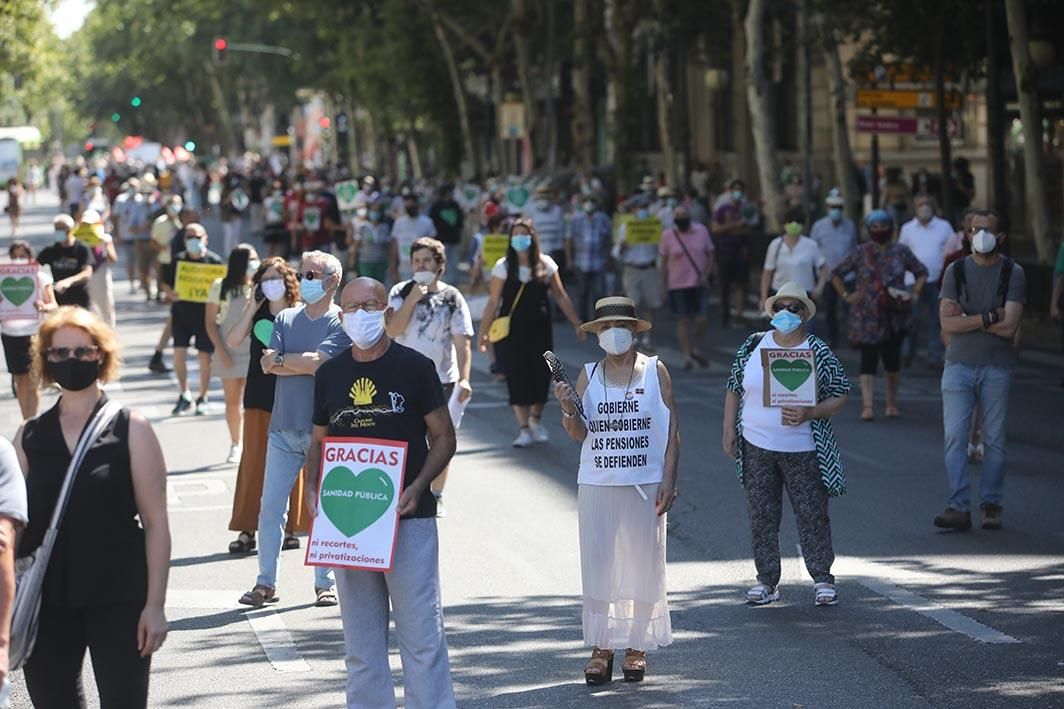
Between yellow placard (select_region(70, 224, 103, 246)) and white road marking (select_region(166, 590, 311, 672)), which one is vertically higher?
yellow placard (select_region(70, 224, 103, 246))

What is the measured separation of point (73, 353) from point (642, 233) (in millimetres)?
17137

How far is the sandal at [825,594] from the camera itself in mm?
9883

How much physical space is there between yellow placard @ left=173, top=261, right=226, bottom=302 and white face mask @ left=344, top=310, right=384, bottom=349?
9831mm

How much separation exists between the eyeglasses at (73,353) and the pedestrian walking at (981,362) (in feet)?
23.2

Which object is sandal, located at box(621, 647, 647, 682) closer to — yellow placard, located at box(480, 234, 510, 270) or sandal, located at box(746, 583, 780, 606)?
sandal, located at box(746, 583, 780, 606)

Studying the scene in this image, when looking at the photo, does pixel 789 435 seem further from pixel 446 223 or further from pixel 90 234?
pixel 446 223

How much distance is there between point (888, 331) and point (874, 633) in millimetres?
8012

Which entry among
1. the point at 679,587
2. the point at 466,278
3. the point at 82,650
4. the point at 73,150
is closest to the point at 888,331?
the point at 679,587

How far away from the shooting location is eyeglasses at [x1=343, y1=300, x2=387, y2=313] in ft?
24.5

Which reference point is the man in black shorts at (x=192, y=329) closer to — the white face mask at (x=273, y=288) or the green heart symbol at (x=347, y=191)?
the white face mask at (x=273, y=288)

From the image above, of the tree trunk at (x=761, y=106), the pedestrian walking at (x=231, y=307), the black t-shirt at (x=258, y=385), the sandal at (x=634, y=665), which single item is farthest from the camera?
the tree trunk at (x=761, y=106)

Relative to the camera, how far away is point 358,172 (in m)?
70.7

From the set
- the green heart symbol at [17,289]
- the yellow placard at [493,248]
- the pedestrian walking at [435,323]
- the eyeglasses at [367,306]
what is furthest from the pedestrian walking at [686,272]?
Result: the eyeglasses at [367,306]

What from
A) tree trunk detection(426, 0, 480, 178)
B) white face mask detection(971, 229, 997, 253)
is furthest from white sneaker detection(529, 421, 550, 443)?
tree trunk detection(426, 0, 480, 178)
